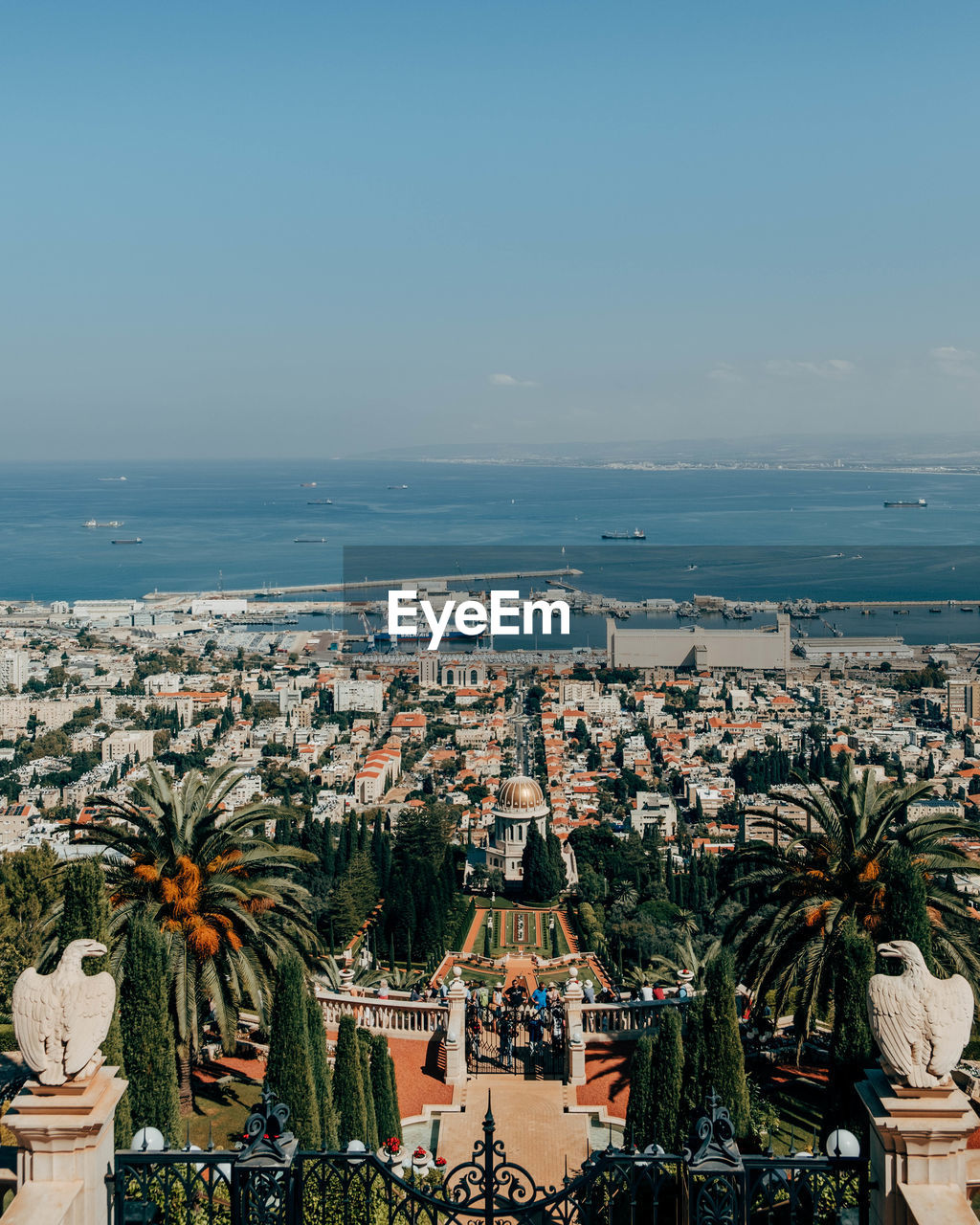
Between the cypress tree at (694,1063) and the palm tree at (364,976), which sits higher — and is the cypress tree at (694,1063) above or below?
above

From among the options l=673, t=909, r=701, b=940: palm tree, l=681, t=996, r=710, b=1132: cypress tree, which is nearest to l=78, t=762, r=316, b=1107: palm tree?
l=681, t=996, r=710, b=1132: cypress tree

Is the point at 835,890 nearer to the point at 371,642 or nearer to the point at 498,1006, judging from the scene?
the point at 498,1006

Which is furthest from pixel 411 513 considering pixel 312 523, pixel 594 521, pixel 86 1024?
pixel 86 1024

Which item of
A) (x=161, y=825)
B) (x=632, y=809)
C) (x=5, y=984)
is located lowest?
(x=632, y=809)

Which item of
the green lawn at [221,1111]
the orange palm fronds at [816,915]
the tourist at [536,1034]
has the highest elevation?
the orange palm fronds at [816,915]

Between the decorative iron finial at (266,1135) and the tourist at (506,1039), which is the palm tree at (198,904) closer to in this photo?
the tourist at (506,1039)

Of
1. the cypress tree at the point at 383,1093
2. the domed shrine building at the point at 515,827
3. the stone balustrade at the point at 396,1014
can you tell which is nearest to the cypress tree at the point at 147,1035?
the cypress tree at the point at 383,1093

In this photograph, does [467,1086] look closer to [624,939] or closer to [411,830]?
[624,939]

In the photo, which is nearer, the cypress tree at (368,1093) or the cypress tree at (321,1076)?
the cypress tree at (321,1076)
